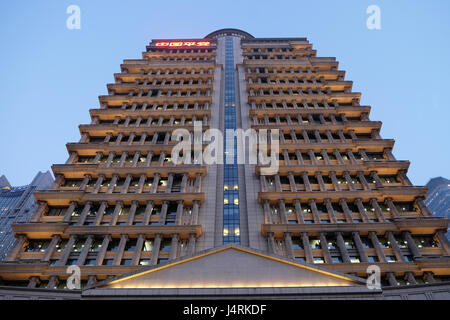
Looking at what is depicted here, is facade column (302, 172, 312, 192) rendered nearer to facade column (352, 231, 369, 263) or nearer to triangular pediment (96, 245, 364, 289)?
facade column (352, 231, 369, 263)

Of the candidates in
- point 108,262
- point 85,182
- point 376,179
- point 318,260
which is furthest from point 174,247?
point 376,179

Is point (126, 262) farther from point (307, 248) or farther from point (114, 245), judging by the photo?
point (307, 248)

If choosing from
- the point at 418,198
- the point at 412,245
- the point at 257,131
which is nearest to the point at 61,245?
the point at 257,131

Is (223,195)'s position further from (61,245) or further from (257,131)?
(61,245)

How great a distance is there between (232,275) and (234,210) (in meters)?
20.0

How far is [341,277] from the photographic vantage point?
2077 centimetres

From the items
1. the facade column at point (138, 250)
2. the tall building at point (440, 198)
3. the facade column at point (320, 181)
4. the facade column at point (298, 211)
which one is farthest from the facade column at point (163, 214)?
the tall building at point (440, 198)

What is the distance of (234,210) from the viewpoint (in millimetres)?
41062

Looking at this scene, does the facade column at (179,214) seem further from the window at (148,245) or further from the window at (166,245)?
the window at (148,245)

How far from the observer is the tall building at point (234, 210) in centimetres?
2147

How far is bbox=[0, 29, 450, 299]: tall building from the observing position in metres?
21.5

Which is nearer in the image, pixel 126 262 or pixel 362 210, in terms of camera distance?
pixel 126 262

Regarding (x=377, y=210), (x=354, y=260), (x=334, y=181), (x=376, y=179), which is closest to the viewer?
(x=354, y=260)
